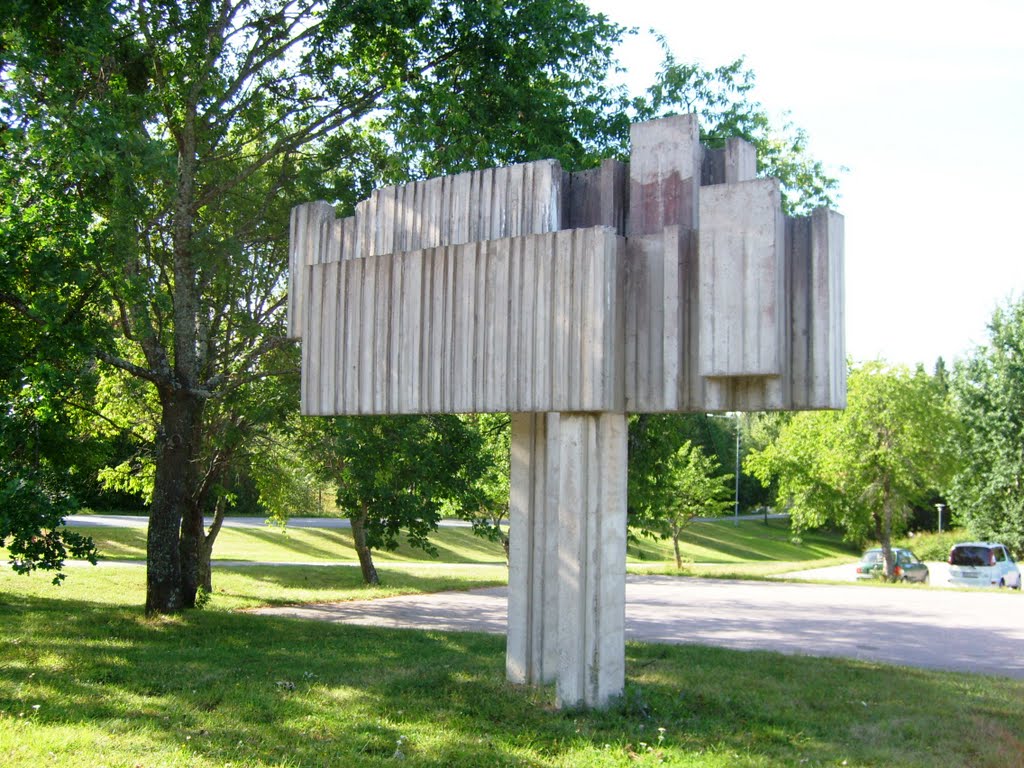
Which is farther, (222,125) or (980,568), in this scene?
(980,568)

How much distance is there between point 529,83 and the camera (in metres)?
14.5

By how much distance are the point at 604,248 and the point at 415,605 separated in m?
12.9

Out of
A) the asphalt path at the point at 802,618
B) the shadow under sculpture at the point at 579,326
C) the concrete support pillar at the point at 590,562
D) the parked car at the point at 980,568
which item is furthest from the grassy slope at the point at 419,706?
the parked car at the point at 980,568

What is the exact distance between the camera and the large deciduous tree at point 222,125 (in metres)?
11.1

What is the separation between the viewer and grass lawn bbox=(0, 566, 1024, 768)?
6.81 meters

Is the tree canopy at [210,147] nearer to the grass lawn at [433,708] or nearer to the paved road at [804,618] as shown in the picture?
the grass lawn at [433,708]

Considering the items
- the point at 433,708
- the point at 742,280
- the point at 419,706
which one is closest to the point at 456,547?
the point at 419,706

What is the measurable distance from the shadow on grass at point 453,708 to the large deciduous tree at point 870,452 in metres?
19.8

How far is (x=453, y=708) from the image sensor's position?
809 centimetres

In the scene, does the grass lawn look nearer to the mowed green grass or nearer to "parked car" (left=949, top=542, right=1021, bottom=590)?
the mowed green grass

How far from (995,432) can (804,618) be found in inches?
1291

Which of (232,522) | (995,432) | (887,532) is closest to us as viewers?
(887,532)

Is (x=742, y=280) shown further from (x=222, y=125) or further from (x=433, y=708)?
(x=222, y=125)

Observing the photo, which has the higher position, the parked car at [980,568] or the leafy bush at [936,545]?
the parked car at [980,568]
